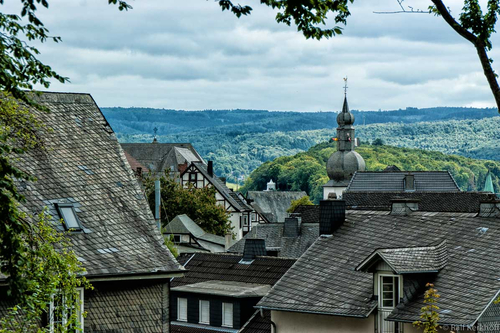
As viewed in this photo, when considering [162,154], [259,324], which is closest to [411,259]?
[259,324]

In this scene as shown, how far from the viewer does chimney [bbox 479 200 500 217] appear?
26.4 metres

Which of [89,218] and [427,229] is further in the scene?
[427,229]

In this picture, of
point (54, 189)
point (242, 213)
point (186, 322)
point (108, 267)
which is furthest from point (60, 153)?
point (242, 213)

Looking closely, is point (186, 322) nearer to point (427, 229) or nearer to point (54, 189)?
point (427, 229)

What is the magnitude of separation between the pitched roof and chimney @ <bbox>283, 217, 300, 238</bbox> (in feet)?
271

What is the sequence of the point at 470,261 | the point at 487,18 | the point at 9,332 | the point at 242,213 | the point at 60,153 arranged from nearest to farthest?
the point at 487,18, the point at 9,332, the point at 60,153, the point at 470,261, the point at 242,213

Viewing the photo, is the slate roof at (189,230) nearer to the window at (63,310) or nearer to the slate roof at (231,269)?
the slate roof at (231,269)

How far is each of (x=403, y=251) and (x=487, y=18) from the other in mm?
13172

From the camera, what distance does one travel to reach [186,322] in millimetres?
36781

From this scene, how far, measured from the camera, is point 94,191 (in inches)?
801

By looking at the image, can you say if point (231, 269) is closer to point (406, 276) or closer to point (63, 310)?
point (406, 276)

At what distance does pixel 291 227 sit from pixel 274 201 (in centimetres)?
8921

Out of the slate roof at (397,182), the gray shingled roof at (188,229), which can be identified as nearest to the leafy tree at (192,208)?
the gray shingled roof at (188,229)

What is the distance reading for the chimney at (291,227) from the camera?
2404 inches
